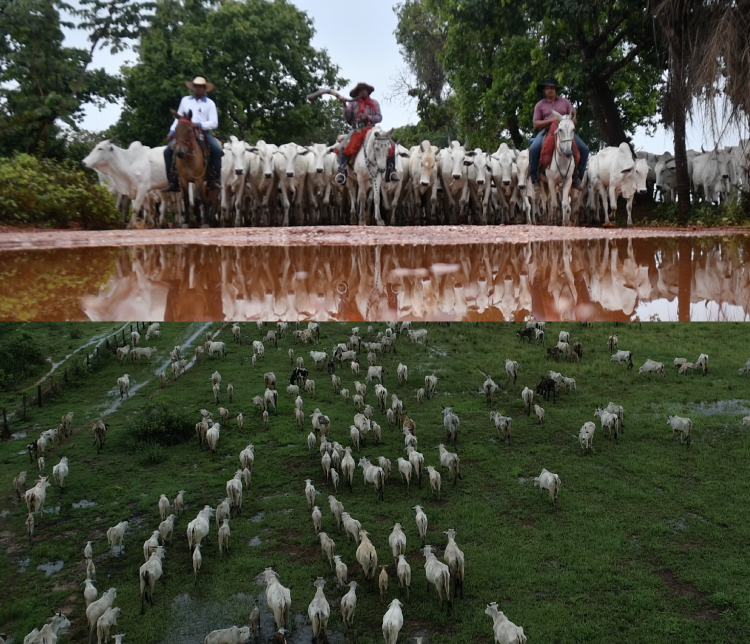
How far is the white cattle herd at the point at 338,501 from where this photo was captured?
653 centimetres

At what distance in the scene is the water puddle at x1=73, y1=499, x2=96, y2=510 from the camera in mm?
9656

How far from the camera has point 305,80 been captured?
7086 millimetres

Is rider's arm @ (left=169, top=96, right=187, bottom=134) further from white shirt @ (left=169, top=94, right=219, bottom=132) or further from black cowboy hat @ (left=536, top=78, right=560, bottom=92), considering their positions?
black cowboy hat @ (left=536, top=78, right=560, bottom=92)

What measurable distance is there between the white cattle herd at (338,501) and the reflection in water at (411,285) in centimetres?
337

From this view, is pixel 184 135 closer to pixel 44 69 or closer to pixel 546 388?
pixel 44 69

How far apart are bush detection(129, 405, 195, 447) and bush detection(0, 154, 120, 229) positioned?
18.2 feet

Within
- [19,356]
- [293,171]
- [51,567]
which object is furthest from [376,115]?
[19,356]

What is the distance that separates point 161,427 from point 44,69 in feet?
22.3

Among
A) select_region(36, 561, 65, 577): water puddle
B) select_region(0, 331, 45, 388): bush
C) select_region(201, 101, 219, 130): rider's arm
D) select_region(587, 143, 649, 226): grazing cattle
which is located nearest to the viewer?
select_region(201, 101, 219, 130): rider's arm

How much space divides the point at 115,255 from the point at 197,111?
265 centimetres

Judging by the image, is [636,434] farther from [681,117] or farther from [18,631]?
[18,631]

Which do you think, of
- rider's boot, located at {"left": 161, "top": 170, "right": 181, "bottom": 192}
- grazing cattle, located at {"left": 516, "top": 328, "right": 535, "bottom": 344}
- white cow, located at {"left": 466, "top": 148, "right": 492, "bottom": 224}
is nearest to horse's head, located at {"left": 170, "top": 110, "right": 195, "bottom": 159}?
rider's boot, located at {"left": 161, "top": 170, "right": 181, "bottom": 192}

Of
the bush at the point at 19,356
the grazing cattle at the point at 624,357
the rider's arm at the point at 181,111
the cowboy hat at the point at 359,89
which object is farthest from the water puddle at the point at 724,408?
the bush at the point at 19,356

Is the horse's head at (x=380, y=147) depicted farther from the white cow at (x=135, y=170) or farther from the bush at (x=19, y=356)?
the bush at (x=19, y=356)
